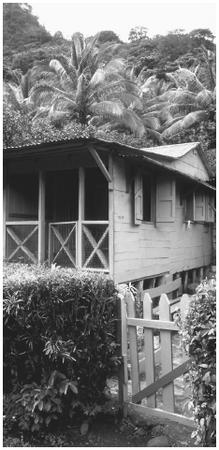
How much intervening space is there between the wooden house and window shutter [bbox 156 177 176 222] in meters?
0.03

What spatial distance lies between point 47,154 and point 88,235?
2154 millimetres

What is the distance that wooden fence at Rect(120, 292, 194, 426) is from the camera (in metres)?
4.27

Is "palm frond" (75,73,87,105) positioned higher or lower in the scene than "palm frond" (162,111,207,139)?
higher

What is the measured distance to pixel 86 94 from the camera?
2795cm

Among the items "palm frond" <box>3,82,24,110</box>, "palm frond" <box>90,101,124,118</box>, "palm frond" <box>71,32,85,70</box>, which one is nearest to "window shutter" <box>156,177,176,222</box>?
"palm frond" <box>90,101,124,118</box>

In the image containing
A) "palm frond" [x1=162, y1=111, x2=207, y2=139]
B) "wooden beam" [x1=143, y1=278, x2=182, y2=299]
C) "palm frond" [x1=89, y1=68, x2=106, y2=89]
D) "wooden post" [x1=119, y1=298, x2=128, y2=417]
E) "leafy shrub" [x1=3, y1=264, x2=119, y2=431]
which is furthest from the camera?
"palm frond" [x1=162, y1=111, x2=207, y2=139]

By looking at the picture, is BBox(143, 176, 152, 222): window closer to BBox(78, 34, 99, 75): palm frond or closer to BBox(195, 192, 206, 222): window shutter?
BBox(195, 192, 206, 222): window shutter

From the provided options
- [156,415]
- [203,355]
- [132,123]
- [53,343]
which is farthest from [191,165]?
[132,123]

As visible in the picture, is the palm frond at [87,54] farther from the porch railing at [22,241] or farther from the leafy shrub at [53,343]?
the leafy shrub at [53,343]

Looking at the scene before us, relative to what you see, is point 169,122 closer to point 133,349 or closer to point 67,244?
point 67,244

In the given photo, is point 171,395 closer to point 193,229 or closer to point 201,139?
point 193,229

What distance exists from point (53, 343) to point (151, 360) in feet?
3.55

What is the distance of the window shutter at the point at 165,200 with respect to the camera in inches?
449

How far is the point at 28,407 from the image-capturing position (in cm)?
404
